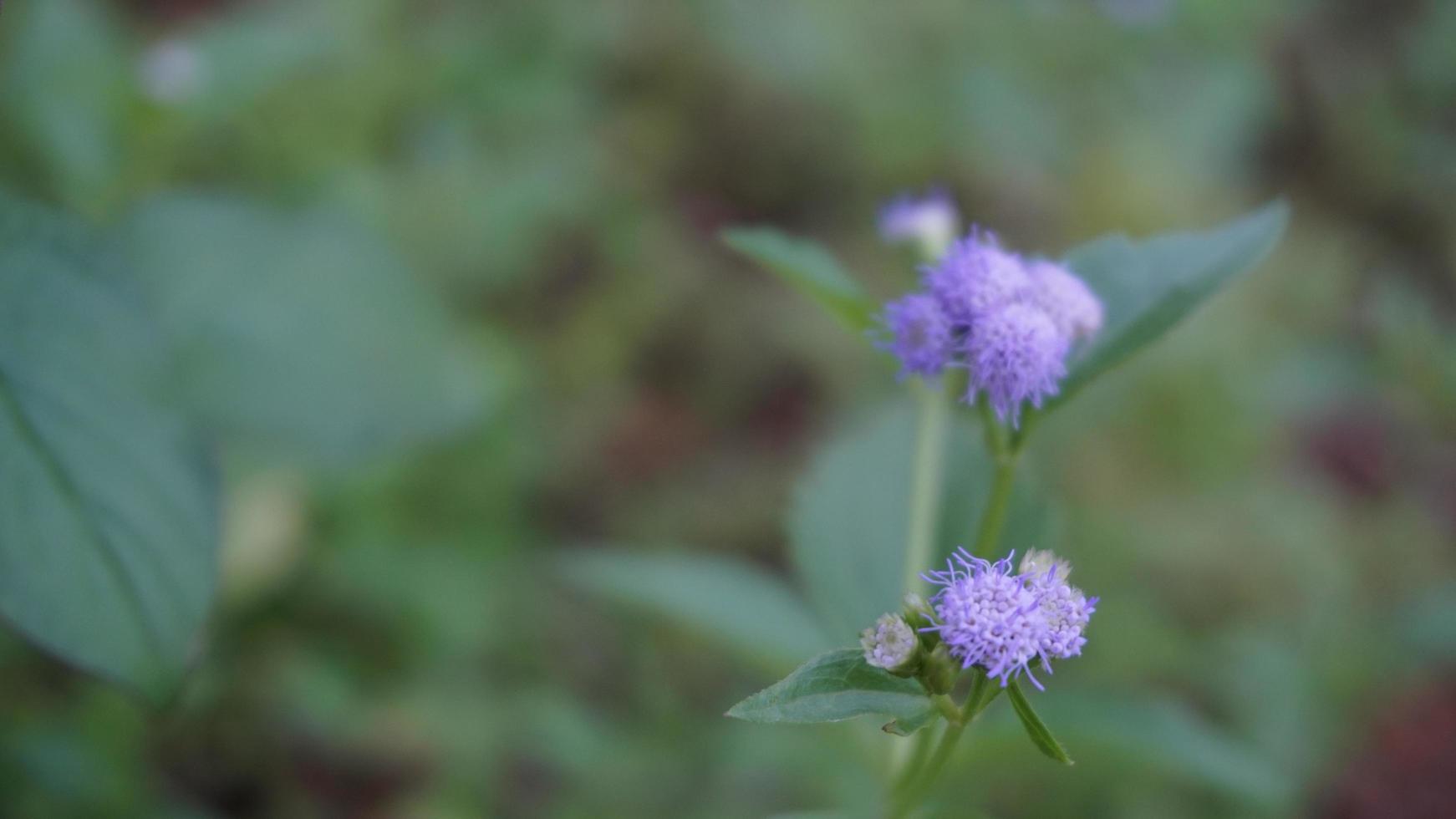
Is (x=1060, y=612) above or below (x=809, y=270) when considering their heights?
below

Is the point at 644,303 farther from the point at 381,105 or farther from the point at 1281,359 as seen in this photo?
the point at 1281,359

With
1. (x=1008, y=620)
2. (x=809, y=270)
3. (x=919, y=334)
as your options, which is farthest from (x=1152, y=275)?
(x=1008, y=620)

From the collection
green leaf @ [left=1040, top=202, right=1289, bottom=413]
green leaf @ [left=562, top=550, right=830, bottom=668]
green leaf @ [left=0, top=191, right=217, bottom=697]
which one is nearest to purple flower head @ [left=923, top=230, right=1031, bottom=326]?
green leaf @ [left=1040, top=202, right=1289, bottom=413]

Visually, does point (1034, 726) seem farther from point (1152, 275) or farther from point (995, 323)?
point (1152, 275)

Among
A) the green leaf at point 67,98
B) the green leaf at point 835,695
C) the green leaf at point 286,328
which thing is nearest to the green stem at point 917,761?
the green leaf at point 835,695

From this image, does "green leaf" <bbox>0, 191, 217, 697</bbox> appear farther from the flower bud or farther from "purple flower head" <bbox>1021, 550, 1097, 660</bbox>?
"purple flower head" <bbox>1021, 550, 1097, 660</bbox>

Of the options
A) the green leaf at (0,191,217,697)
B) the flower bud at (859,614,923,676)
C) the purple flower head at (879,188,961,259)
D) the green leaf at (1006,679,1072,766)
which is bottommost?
A: the green leaf at (1006,679,1072,766)
